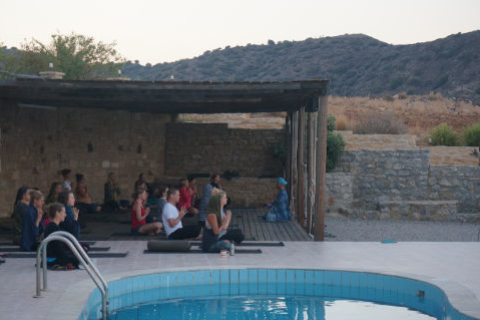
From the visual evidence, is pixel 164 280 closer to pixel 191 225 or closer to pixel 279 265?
pixel 279 265

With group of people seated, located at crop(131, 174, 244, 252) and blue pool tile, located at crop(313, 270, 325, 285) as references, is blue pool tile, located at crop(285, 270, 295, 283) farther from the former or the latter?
group of people seated, located at crop(131, 174, 244, 252)

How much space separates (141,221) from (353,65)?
45492mm

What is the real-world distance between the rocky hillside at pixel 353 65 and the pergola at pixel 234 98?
3154 centimetres

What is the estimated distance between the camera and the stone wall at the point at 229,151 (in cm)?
2103

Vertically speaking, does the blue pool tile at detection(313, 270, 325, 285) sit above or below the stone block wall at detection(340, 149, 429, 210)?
below

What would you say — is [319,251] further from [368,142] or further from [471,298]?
[368,142]

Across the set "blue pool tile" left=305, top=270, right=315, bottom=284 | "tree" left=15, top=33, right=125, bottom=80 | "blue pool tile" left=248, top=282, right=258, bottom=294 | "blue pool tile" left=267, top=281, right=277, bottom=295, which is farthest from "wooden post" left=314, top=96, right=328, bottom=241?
"tree" left=15, top=33, right=125, bottom=80

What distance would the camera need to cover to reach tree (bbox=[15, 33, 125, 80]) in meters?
32.2

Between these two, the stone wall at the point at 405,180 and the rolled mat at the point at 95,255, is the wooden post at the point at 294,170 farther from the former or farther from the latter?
the rolled mat at the point at 95,255

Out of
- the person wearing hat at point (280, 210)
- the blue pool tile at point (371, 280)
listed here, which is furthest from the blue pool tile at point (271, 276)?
the person wearing hat at point (280, 210)

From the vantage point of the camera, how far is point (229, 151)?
2109 cm

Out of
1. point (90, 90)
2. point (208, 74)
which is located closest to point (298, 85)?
point (90, 90)

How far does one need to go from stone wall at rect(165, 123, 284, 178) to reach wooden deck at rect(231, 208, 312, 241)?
4800mm

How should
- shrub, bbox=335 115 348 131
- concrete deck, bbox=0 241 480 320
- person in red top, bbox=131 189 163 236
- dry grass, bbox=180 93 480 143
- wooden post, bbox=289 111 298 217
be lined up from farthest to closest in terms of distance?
dry grass, bbox=180 93 480 143 < shrub, bbox=335 115 348 131 < wooden post, bbox=289 111 298 217 < person in red top, bbox=131 189 163 236 < concrete deck, bbox=0 241 480 320
